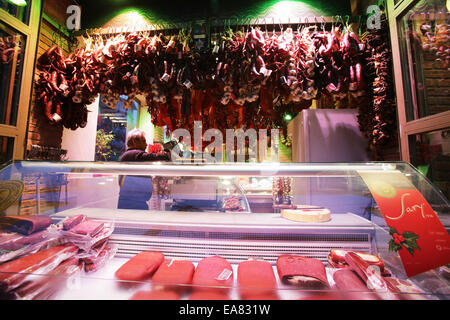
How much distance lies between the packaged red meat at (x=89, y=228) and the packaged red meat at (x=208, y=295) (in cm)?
89

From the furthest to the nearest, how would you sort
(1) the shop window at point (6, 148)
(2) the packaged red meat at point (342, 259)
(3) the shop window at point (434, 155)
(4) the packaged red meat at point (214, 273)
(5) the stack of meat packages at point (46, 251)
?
(1) the shop window at point (6, 148)
(3) the shop window at point (434, 155)
(2) the packaged red meat at point (342, 259)
(4) the packaged red meat at point (214, 273)
(5) the stack of meat packages at point (46, 251)

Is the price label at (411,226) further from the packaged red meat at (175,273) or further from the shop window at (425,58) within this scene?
the shop window at (425,58)

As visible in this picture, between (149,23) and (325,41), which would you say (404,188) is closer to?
(325,41)

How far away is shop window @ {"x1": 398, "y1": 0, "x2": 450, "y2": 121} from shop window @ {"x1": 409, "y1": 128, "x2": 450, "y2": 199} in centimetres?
24

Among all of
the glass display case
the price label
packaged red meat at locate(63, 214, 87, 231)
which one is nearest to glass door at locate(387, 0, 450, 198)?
the glass display case

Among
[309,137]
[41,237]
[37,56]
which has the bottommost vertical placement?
[41,237]

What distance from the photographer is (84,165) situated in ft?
4.02

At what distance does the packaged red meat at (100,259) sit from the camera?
1182mm

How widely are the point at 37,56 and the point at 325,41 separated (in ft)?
13.3

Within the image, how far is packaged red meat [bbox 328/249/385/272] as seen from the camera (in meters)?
1.12

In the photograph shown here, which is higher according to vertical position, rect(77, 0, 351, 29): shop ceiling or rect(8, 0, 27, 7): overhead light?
rect(77, 0, 351, 29): shop ceiling

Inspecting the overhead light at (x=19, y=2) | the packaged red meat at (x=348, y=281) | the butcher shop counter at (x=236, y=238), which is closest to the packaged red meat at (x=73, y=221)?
the butcher shop counter at (x=236, y=238)

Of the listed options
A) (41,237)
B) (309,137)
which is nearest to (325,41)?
(309,137)

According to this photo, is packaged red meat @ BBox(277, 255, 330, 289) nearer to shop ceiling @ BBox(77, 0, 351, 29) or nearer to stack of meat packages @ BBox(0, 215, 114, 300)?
stack of meat packages @ BBox(0, 215, 114, 300)
